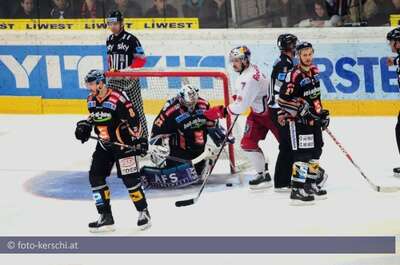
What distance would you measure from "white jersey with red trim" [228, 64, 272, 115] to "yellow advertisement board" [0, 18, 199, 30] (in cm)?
388

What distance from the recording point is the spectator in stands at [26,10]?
44.2 ft

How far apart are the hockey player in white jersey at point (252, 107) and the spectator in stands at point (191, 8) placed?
387 centimetres

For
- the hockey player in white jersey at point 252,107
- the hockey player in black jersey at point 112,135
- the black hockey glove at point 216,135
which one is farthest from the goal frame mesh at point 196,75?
the hockey player in black jersey at point 112,135

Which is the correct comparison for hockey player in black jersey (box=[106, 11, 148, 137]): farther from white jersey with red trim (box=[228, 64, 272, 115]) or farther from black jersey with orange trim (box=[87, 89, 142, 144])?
black jersey with orange trim (box=[87, 89, 142, 144])

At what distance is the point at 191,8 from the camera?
1311 cm

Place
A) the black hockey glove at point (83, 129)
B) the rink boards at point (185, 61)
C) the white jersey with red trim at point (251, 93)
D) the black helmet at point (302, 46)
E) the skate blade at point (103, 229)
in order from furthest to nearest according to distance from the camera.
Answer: the rink boards at point (185, 61), the white jersey with red trim at point (251, 93), the black helmet at point (302, 46), the skate blade at point (103, 229), the black hockey glove at point (83, 129)

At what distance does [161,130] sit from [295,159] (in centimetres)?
147

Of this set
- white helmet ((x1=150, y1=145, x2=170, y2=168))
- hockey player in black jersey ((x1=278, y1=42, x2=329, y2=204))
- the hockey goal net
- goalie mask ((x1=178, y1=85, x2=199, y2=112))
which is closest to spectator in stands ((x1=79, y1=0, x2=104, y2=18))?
the hockey goal net

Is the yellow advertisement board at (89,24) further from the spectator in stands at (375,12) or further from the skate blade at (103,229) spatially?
the skate blade at (103,229)

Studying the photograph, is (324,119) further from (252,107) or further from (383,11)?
(383,11)

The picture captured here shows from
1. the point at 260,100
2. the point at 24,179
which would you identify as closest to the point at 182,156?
the point at 260,100

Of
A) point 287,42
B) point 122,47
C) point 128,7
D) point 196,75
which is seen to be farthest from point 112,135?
point 128,7

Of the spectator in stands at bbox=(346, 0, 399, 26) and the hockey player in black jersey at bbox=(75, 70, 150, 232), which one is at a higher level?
the spectator in stands at bbox=(346, 0, 399, 26)

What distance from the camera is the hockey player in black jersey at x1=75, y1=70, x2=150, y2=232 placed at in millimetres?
7992
